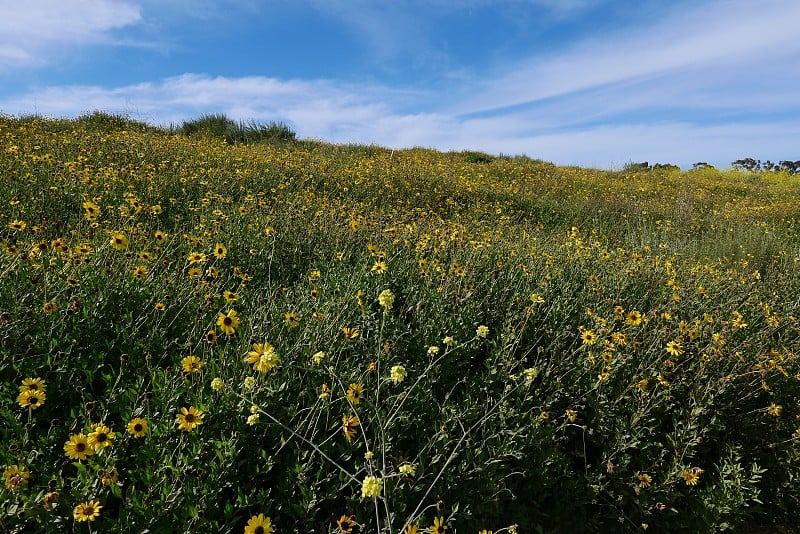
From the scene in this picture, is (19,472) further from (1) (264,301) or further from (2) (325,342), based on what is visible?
(1) (264,301)

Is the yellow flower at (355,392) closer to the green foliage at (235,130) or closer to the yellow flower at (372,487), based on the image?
the yellow flower at (372,487)

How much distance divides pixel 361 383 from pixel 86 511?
3.63 feet

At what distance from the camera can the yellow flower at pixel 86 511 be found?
131 cm

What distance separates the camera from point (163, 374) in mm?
1897

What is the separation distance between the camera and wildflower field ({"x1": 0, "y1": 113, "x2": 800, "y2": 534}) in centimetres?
162

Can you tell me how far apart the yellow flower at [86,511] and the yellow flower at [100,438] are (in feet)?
0.54

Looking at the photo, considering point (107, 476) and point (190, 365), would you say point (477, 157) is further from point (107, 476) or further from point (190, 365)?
point (107, 476)

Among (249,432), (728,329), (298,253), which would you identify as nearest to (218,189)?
(298,253)

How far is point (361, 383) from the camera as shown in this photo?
2.14 metres

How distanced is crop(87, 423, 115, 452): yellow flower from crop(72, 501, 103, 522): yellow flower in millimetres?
165

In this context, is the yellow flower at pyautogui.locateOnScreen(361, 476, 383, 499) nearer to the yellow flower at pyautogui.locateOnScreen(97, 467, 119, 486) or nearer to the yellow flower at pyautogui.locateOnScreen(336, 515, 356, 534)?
the yellow flower at pyautogui.locateOnScreen(336, 515, 356, 534)

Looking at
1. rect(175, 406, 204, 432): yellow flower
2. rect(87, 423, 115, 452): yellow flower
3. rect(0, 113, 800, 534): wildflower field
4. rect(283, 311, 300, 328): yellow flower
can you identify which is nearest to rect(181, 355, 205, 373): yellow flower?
rect(0, 113, 800, 534): wildflower field

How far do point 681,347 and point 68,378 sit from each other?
134 inches

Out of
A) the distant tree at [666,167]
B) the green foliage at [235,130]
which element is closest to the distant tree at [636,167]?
the distant tree at [666,167]
